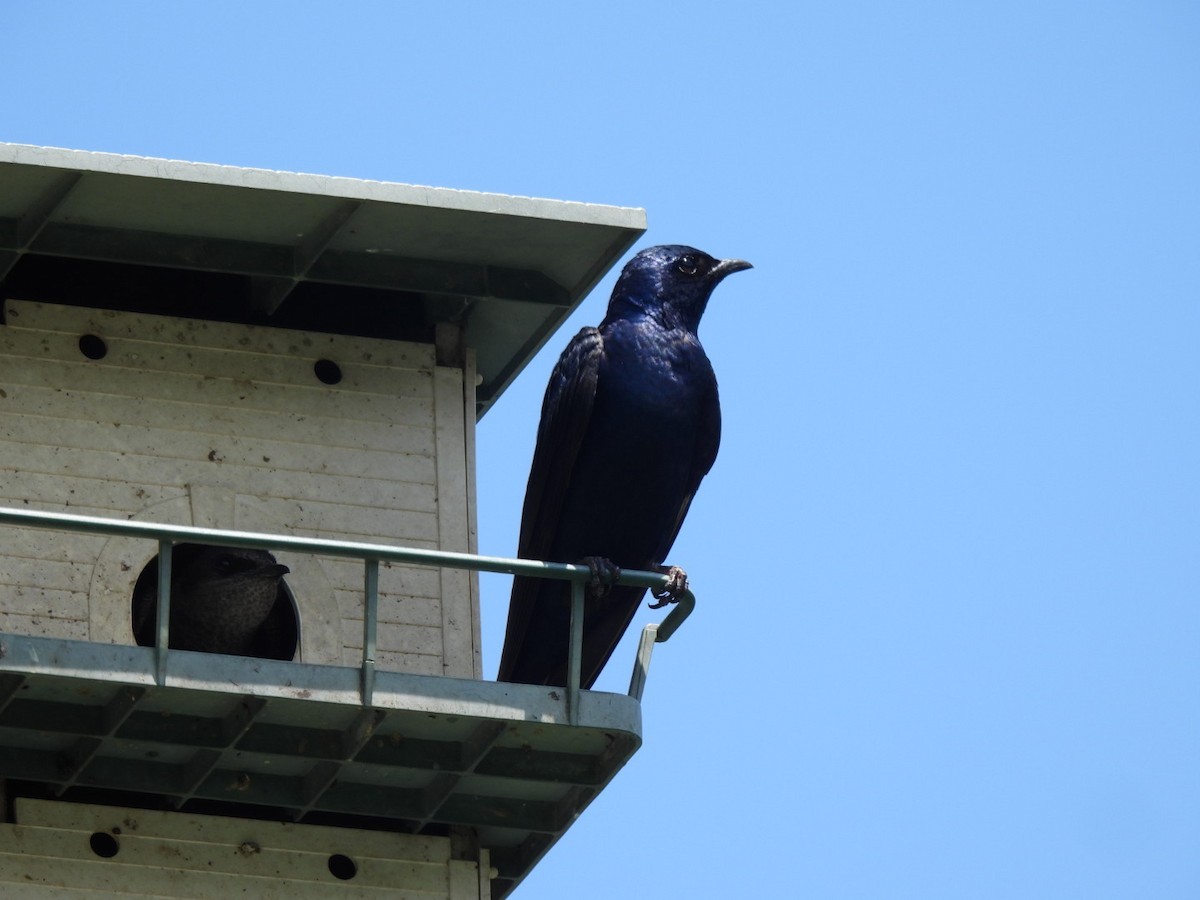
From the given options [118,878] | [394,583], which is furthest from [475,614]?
[118,878]

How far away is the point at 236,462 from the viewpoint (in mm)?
12602

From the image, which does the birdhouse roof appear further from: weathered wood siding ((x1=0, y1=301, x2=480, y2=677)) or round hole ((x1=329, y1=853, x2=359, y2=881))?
round hole ((x1=329, y1=853, x2=359, y2=881))

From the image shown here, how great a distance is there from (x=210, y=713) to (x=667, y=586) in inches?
85.4

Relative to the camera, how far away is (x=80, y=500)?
12.2 meters

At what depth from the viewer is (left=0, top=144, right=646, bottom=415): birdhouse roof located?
40.1 ft

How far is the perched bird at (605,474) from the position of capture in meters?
13.0

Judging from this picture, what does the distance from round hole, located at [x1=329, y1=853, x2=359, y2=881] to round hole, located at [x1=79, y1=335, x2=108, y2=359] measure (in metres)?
2.67

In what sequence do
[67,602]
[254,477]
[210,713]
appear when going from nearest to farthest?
[210,713] < [67,602] < [254,477]

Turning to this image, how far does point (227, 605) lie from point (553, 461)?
69.8 inches

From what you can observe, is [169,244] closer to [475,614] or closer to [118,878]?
[475,614]

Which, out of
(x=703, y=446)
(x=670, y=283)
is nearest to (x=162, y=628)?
→ (x=703, y=446)

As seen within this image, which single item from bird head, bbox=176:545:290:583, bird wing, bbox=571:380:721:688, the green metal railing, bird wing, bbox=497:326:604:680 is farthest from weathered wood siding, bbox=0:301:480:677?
the green metal railing

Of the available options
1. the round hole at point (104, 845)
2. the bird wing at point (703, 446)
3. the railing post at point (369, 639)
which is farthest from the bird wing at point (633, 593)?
the round hole at point (104, 845)

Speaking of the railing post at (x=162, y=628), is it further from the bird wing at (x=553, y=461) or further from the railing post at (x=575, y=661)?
the bird wing at (x=553, y=461)
